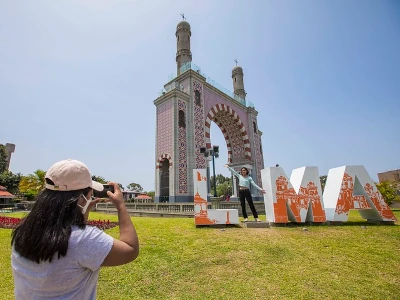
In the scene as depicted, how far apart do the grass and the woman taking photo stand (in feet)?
Result: 7.19

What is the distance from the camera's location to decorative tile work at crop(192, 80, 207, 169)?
16.9m

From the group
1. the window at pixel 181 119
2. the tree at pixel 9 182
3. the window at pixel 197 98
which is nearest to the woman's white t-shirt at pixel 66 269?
the window at pixel 181 119

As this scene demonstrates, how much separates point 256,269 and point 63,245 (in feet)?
11.0

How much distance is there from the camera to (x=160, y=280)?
11.3ft

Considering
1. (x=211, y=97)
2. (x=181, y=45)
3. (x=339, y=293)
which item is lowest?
(x=339, y=293)

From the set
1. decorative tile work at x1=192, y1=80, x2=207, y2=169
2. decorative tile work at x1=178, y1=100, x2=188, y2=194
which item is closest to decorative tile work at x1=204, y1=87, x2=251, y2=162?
decorative tile work at x1=192, y1=80, x2=207, y2=169

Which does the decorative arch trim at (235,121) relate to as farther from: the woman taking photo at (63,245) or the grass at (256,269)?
the woman taking photo at (63,245)

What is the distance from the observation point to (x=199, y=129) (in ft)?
58.1

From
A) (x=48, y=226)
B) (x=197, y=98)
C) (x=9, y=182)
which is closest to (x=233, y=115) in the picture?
(x=197, y=98)

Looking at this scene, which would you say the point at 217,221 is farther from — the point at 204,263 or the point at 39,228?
the point at 39,228

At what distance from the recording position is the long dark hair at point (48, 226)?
1152 mm

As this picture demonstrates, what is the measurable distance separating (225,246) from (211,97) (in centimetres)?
1705

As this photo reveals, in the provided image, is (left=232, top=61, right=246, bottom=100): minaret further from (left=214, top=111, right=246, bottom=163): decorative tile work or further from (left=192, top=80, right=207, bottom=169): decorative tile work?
(left=192, top=80, right=207, bottom=169): decorative tile work

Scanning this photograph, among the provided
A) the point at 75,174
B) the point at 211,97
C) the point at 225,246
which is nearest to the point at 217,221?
the point at 225,246
